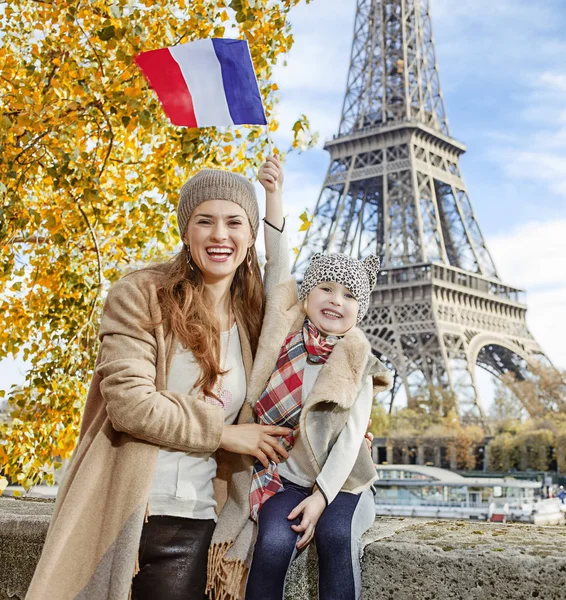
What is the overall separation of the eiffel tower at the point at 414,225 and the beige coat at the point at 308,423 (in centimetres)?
3275

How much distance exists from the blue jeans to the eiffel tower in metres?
33.0

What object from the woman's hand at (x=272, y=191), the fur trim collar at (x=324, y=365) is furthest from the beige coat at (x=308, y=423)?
the woman's hand at (x=272, y=191)

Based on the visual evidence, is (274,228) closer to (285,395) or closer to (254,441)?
(285,395)

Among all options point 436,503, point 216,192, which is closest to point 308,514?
point 216,192

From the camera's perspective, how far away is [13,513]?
360 centimetres

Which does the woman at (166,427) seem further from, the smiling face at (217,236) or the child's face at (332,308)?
the child's face at (332,308)

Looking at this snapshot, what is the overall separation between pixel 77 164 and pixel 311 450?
315 cm

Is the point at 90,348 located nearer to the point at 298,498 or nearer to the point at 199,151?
the point at 199,151

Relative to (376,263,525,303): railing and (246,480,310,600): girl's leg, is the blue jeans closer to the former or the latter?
(246,480,310,600): girl's leg

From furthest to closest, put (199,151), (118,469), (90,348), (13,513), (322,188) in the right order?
(322,188), (90,348), (199,151), (13,513), (118,469)

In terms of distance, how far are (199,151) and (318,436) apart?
11.4 ft

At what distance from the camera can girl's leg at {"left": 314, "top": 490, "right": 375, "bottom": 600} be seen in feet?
8.11

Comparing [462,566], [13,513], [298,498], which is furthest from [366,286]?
[13,513]

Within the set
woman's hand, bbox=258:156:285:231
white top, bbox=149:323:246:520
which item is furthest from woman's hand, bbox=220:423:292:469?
woman's hand, bbox=258:156:285:231
